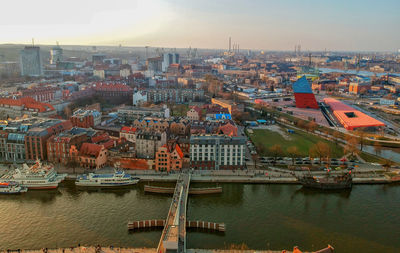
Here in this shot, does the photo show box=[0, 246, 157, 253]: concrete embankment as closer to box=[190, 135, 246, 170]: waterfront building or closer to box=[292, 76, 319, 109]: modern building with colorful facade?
box=[190, 135, 246, 170]: waterfront building

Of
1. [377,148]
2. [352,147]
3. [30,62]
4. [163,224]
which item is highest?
[30,62]

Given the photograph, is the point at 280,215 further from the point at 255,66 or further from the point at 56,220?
the point at 255,66

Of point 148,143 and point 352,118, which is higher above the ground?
point 148,143

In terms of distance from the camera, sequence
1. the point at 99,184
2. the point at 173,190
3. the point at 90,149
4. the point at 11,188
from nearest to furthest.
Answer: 1. the point at 11,188
2. the point at 173,190
3. the point at 99,184
4. the point at 90,149

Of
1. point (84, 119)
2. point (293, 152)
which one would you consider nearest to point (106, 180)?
point (84, 119)

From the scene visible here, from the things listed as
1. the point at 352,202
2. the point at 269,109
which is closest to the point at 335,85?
the point at 269,109

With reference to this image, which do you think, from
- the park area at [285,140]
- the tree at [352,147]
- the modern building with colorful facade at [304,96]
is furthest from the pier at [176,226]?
the modern building with colorful facade at [304,96]

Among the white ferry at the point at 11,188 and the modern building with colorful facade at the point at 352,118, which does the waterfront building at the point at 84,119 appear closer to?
the white ferry at the point at 11,188

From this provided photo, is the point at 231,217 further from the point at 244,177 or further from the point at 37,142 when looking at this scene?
the point at 37,142
